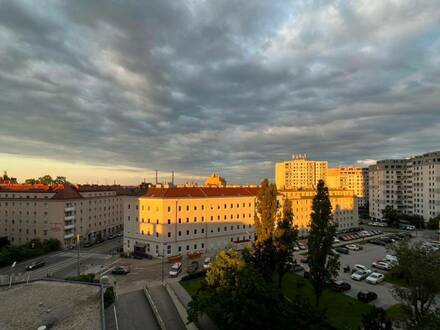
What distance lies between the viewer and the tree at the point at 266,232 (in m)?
37.0

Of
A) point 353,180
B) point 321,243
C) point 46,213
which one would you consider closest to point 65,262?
point 46,213

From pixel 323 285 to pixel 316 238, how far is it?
5.24 meters

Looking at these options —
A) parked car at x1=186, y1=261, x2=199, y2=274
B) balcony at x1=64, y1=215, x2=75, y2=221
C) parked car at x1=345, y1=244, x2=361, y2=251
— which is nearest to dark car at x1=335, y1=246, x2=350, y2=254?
parked car at x1=345, y1=244, x2=361, y2=251

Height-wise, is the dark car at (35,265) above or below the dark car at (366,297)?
below

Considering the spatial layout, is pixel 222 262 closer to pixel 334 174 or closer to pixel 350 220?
pixel 350 220

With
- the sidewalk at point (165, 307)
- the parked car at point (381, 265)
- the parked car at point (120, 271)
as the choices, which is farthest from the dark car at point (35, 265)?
the parked car at point (381, 265)

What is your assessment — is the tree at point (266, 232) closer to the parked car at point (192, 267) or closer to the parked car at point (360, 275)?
the parked car at point (192, 267)

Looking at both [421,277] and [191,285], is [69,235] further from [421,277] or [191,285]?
[421,277]

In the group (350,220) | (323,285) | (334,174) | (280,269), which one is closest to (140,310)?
(280,269)

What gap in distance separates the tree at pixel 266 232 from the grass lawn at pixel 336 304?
4.97m

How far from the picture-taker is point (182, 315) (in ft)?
112

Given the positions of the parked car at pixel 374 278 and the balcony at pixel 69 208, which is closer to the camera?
the parked car at pixel 374 278

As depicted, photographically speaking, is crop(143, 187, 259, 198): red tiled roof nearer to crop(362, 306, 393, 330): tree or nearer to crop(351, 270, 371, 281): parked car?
crop(351, 270, 371, 281): parked car

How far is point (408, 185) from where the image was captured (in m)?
114
